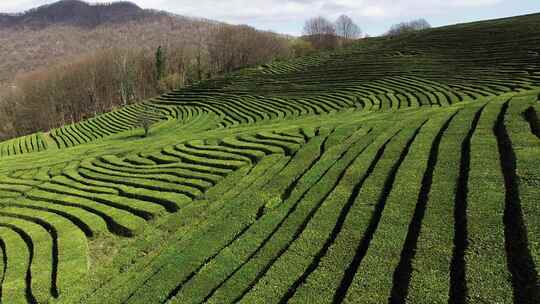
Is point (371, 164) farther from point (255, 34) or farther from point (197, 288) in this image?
point (255, 34)

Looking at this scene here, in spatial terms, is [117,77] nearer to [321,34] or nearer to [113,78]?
[113,78]

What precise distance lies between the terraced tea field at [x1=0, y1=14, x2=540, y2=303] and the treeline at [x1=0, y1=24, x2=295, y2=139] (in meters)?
67.7

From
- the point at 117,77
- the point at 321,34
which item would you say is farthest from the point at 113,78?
the point at 321,34

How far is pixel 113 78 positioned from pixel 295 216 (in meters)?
104

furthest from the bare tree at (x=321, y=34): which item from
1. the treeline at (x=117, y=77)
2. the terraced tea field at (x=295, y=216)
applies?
the terraced tea field at (x=295, y=216)

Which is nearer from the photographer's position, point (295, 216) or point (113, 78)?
point (295, 216)


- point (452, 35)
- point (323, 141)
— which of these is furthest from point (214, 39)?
point (323, 141)

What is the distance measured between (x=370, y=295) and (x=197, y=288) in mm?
6340

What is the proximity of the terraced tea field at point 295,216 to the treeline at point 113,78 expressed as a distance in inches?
2664

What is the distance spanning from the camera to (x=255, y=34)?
124 metres

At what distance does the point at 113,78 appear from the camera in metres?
107

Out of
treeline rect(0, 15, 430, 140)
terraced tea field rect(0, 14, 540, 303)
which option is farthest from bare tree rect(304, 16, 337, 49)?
terraced tea field rect(0, 14, 540, 303)

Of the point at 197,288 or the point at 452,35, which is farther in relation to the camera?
the point at 452,35

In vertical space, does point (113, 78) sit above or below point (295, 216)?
above
